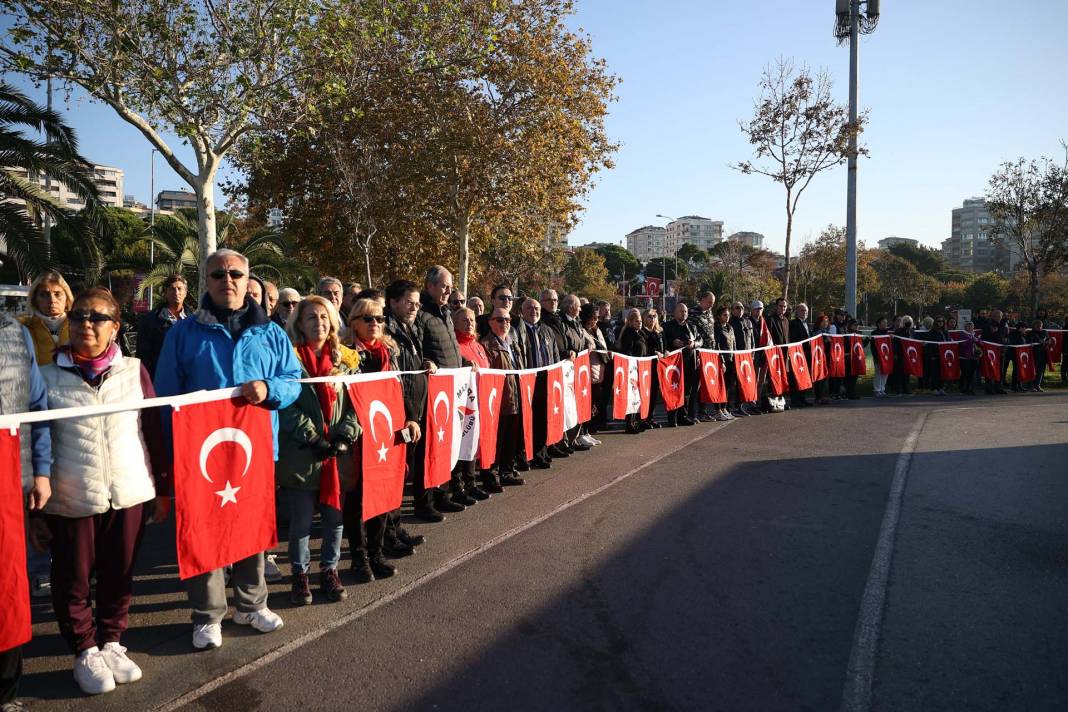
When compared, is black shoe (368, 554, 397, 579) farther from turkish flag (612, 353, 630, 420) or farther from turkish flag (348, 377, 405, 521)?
turkish flag (612, 353, 630, 420)

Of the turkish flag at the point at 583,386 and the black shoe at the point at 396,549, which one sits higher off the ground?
the turkish flag at the point at 583,386

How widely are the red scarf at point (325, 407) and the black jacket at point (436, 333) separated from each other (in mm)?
1700

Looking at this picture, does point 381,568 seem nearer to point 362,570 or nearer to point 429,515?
point 362,570

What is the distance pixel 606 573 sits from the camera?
16.8ft

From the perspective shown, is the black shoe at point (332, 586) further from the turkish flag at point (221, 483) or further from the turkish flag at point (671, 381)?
the turkish flag at point (671, 381)

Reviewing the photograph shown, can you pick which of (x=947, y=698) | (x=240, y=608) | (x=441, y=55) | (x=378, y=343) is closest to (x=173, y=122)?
(x=441, y=55)

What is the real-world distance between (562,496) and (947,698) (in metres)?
4.28

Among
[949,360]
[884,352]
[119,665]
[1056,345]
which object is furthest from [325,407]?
[1056,345]

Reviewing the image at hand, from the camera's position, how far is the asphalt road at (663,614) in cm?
351

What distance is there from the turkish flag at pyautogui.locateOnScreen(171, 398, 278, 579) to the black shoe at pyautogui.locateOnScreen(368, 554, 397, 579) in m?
1.00

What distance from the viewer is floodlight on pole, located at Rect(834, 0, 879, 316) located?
21.9m

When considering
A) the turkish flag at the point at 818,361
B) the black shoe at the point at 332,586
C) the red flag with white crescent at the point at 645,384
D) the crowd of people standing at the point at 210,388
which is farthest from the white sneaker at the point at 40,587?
the turkish flag at the point at 818,361

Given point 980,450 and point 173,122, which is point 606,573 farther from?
point 173,122

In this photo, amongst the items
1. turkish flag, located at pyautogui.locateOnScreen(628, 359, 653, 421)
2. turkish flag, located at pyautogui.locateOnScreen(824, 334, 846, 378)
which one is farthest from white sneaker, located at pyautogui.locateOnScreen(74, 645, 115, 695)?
turkish flag, located at pyautogui.locateOnScreen(824, 334, 846, 378)
